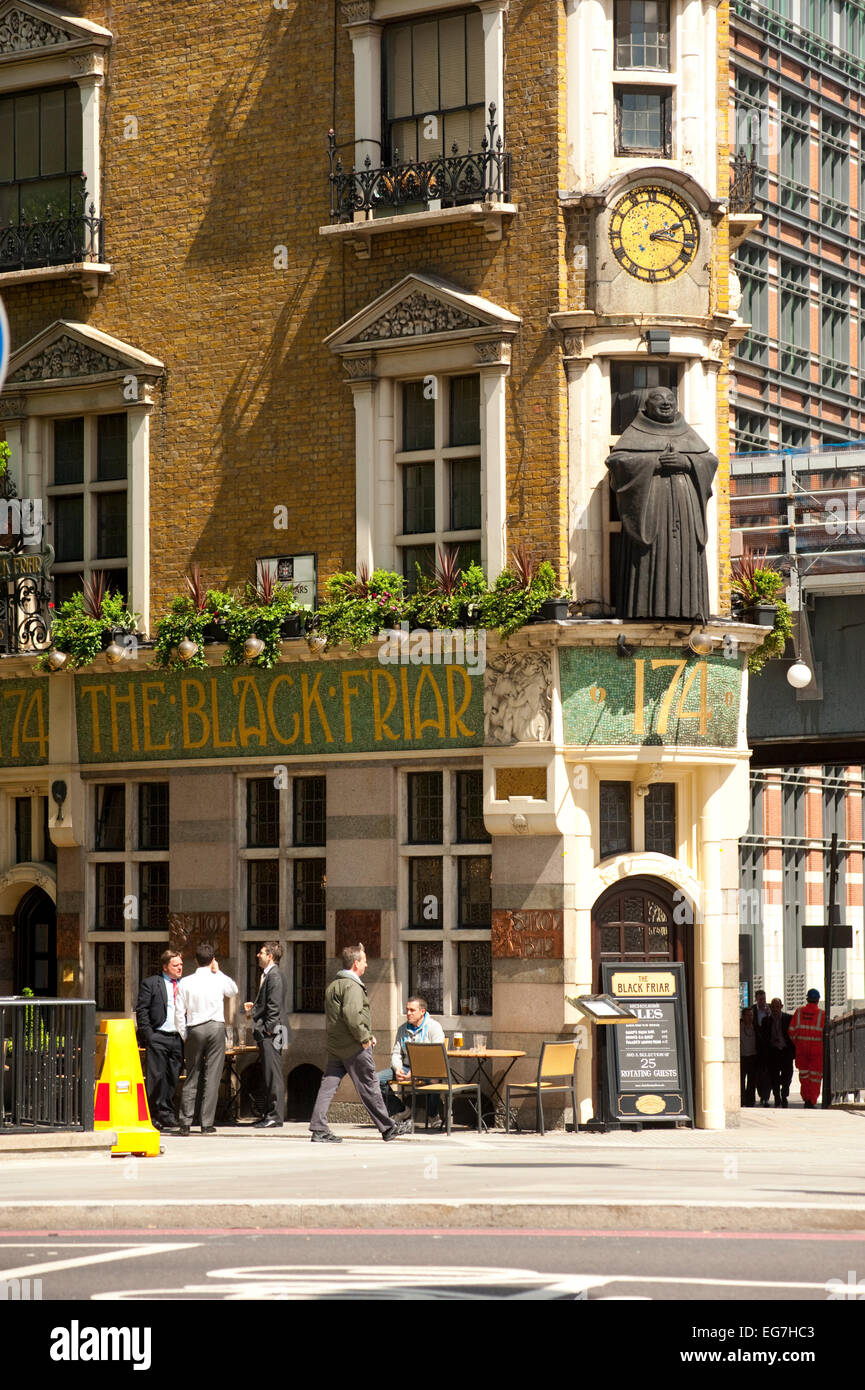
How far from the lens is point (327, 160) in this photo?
25891mm

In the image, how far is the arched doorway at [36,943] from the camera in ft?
93.1

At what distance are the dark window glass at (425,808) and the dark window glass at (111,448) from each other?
509 centimetres

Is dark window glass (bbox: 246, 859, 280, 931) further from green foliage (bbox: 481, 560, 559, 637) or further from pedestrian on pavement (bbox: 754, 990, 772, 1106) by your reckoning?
pedestrian on pavement (bbox: 754, 990, 772, 1106)

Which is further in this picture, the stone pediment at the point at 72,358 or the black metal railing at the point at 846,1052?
the black metal railing at the point at 846,1052

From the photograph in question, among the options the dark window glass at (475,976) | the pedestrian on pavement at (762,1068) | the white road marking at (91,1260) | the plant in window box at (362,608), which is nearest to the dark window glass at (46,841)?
the plant in window box at (362,608)

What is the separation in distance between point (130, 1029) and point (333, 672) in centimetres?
661

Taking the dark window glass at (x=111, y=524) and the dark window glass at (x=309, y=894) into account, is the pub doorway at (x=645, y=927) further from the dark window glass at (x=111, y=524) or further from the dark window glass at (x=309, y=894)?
the dark window glass at (x=111, y=524)

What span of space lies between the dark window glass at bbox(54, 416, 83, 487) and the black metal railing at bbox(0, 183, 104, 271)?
1995mm

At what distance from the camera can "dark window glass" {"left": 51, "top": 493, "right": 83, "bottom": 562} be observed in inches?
1096

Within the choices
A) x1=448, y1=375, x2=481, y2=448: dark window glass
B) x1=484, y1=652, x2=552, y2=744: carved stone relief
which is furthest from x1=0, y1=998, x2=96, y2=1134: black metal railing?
x1=448, y1=375, x2=481, y2=448: dark window glass

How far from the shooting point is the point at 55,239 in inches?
Result: 1099
